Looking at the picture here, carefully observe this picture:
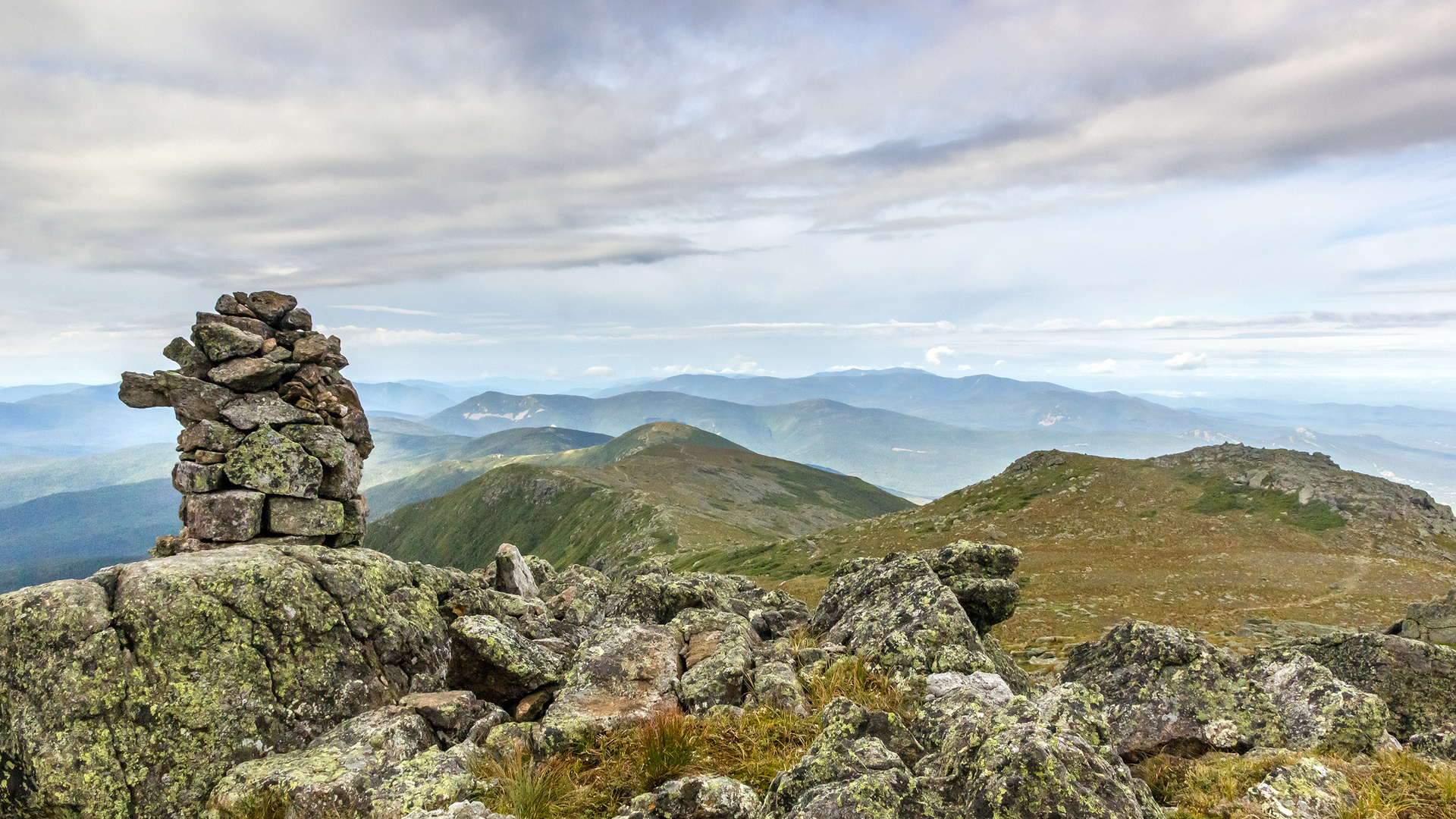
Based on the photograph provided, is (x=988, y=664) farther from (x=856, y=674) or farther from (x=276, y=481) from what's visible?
(x=276, y=481)

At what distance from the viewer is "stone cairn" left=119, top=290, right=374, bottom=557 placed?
69.2 feet

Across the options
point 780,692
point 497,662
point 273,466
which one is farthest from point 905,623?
point 273,466

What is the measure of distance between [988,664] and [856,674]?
3.02 m

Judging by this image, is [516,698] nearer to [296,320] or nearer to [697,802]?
[697,802]

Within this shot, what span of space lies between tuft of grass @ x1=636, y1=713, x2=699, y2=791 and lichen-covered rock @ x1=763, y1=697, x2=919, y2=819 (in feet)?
6.32

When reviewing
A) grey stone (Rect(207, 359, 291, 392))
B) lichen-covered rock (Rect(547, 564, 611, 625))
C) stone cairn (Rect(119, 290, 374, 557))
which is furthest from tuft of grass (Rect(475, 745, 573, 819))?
grey stone (Rect(207, 359, 291, 392))

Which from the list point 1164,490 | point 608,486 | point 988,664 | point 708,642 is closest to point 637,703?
point 708,642

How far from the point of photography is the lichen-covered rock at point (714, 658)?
12.8 metres

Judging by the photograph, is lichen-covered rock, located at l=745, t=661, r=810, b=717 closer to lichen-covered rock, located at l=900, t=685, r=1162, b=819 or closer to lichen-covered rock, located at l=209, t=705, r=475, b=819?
lichen-covered rock, located at l=900, t=685, r=1162, b=819

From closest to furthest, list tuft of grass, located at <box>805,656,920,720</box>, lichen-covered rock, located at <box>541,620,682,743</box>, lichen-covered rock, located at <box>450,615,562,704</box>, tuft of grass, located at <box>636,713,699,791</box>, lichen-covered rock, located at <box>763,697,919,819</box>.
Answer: lichen-covered rock, located at <box>763,697,919,819</box>
tuft of grass, located at <box>636,713,699,791</box>
lichen-covered rock, located at <box>541,620,682,743</box>
tuft of grass, located at <box>805,656,920,720</box>
lichen-covered rock, located at <box>450,615,562,704</box>

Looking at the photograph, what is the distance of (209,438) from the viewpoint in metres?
21.2

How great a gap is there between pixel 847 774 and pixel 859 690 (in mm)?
4455

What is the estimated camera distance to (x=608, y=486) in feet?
654

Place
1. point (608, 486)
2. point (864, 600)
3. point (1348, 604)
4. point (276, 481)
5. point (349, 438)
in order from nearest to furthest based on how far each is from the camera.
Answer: point (864, 600), point (276, 481), point (349, 438), point (1348, 604), point (608, 486)
